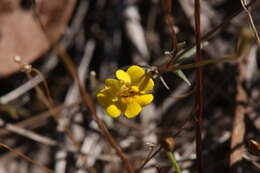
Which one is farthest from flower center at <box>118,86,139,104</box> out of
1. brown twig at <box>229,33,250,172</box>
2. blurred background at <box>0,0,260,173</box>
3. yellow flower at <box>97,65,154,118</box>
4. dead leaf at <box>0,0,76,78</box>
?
dead leaf at <box>0,0,76,78</box>

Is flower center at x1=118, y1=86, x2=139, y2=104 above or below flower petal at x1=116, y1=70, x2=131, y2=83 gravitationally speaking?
below

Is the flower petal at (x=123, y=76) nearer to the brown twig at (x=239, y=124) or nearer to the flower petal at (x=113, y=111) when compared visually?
the flower petal at (x=113, y=111)

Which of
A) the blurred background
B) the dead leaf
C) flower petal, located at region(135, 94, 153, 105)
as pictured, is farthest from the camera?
the dead leaf

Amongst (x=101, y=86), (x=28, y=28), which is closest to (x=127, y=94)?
(x=101, y=86)

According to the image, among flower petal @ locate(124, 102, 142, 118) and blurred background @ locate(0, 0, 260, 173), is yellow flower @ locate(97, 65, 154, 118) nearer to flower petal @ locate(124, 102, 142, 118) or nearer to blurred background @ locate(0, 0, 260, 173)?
flower petal @ locate(124, 102, 142, 118)

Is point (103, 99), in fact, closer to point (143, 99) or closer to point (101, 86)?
point (143, 99)

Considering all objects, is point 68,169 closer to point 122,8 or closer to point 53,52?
point 53,52
